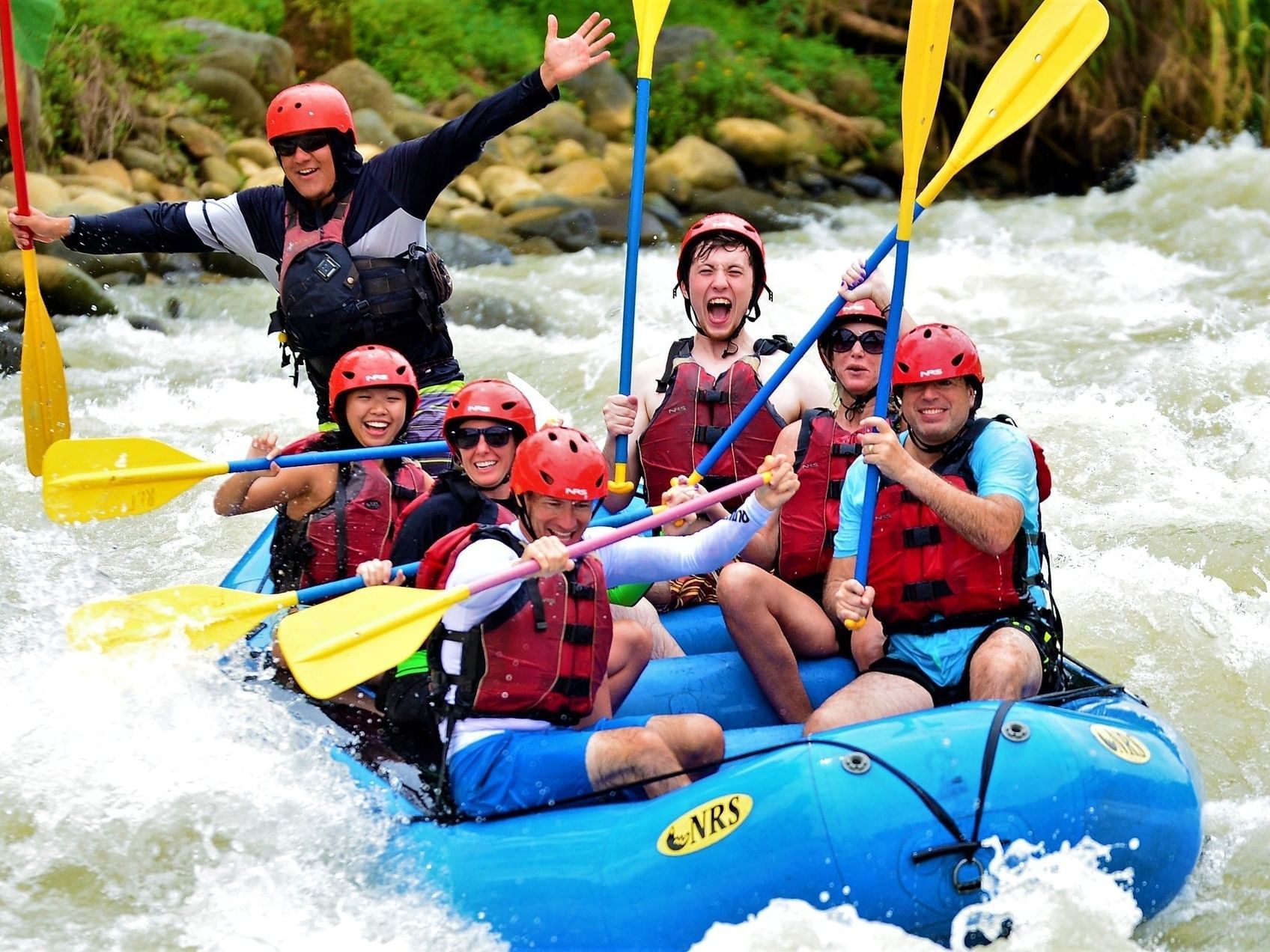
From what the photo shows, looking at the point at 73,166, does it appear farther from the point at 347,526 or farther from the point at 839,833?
the point at 839,833

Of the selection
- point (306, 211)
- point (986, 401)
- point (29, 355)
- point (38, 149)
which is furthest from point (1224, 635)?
point (38, 149)

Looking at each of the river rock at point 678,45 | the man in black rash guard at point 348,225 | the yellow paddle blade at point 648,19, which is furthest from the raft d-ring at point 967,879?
the river rock at point 678,45

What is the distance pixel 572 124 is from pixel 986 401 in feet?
16.5

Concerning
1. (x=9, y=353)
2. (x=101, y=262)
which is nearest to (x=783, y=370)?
(x=9, y=353)

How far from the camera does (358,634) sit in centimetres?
362

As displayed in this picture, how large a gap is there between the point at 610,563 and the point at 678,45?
9900mm

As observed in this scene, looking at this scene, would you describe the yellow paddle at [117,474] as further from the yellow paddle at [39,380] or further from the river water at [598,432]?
the yellow paddle at [39,380]

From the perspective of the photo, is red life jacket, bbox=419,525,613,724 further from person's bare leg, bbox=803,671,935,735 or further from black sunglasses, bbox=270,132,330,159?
black sunglasses, bbox=270,132,330,159

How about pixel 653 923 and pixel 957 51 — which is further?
pixel 957 51

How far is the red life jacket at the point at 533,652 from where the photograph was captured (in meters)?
3.54

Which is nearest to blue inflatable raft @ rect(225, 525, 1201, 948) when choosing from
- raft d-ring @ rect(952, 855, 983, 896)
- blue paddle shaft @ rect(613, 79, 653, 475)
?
raft d-ring @ rect(952, 855, 983, 896)

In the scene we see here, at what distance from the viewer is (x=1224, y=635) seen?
5645mm

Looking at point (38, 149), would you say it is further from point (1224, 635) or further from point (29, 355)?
point (1224, 635)

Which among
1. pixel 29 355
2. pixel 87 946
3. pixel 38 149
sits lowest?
pixel 87 946
